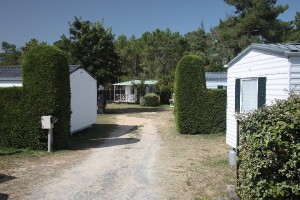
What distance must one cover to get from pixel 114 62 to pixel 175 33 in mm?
33743

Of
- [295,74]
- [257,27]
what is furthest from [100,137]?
[257,27]

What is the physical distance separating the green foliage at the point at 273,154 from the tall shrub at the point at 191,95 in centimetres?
952

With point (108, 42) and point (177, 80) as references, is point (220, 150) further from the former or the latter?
point (108, 42)

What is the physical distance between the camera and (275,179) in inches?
199

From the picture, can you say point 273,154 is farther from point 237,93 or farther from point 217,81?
point 217,81

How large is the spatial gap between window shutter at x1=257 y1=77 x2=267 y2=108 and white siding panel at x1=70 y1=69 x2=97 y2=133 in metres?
8.23

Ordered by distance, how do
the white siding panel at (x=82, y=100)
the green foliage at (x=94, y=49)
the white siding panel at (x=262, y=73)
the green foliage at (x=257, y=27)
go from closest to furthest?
the white siding panel at (x=262, y=73) < the white siding panel at (x=82, y=100) < the green foliage at (x=94, y=49) < the green foliage at (x=257, y=27)

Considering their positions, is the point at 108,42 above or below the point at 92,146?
above

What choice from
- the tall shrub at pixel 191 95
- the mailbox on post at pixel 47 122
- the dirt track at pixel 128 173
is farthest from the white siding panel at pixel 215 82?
the mailbox on post at pixel 47 122

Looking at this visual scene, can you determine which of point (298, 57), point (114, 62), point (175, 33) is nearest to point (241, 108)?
point (298, 57)

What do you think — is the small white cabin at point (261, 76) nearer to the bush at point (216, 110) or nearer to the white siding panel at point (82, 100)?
the bush at point (216, 110)

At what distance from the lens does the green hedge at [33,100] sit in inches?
430

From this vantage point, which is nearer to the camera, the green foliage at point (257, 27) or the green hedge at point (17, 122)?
the green hedge at point (17, 122)

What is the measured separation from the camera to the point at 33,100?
10930 mm
